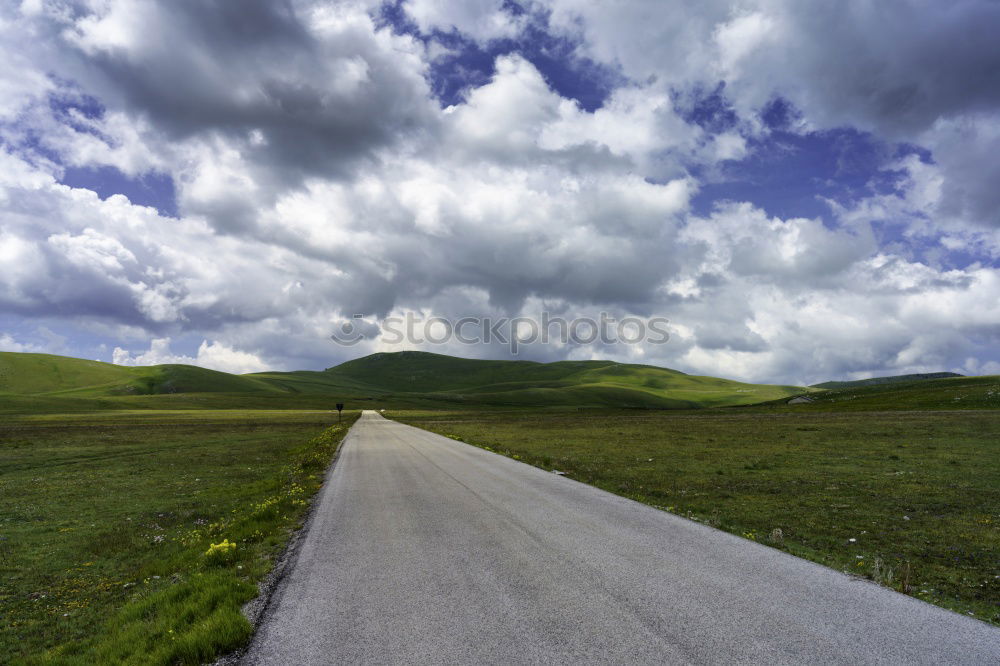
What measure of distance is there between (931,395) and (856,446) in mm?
94176

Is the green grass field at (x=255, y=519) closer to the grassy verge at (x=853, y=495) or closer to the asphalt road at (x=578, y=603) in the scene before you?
the grassy verge at (x=853, y=495)

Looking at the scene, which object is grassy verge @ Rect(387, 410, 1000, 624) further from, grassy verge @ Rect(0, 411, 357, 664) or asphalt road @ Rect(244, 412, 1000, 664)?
grassy verge @ Rect(0, 411, 357, 664)

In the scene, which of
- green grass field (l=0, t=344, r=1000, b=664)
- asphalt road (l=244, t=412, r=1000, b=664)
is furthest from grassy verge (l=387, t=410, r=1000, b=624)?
asphalt road (l=244, t=412, r=1000, b=664)

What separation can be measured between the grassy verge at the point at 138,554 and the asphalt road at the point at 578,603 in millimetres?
1174

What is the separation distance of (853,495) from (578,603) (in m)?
18.0

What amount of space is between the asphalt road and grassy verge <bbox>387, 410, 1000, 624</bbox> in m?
2.25

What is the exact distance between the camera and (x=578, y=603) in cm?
766

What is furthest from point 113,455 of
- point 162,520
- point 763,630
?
point 763,630

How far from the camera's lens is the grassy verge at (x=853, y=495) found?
36.1 ft

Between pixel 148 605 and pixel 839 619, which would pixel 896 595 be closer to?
pixel 839 619

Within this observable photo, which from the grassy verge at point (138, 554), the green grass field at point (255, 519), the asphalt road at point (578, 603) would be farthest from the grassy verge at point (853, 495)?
the grassy verge at point (138, 554)

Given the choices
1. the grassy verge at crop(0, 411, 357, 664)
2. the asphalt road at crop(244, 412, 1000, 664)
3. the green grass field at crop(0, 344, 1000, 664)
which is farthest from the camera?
the green grass field at crop(0, 344, 1000, 664)

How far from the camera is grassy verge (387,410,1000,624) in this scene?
11016 millimetres

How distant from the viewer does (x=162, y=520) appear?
1814 centimetres
